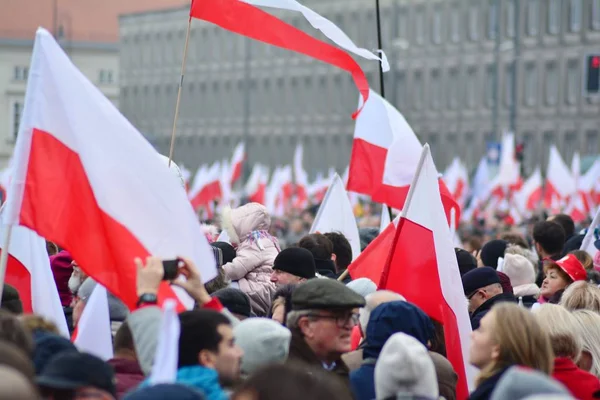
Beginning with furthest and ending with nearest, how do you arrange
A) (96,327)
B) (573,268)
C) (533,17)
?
1. (533,17)
2. (573,268)
3. (96,327)

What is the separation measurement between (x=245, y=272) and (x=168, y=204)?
8.93ft

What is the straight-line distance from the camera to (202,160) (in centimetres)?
9538

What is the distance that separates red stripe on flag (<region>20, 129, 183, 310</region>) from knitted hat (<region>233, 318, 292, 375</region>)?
445mm

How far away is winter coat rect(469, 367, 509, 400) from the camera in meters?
5.49

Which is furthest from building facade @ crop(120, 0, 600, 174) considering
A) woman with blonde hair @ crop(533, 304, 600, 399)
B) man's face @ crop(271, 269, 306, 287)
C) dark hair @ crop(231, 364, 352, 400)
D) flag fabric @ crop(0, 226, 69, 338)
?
dark hair @ crop(231, 364, 352, 400)

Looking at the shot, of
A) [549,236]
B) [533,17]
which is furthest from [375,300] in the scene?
[533,17]

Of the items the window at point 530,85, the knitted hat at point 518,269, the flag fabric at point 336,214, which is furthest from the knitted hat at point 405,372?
the window at point 530,85

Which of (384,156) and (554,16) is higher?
(554,16)

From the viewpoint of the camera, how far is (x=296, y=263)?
7992 millimetres

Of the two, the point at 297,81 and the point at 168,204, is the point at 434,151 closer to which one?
the point at 297,81

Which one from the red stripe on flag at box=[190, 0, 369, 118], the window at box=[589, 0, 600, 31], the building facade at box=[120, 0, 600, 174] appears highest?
the window at box=[589, 0, 600, 31]

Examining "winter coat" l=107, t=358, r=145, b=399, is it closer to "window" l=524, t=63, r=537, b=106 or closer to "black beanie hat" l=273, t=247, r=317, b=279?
"black beanie hat" l=273, t=247, r=317, b=279

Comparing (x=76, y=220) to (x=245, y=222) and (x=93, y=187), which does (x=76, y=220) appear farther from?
(x=245, y=222)

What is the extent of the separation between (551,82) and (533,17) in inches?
126
